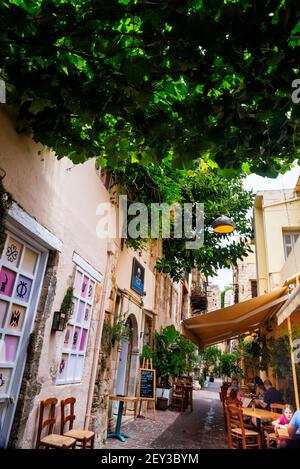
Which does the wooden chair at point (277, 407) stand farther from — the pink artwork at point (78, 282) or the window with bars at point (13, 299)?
the window with bars at point (13, 299)

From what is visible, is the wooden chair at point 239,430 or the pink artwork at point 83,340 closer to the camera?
the wooden chair at point 239,430

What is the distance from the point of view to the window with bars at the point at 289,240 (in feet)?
38.2

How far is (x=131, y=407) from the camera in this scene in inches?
372

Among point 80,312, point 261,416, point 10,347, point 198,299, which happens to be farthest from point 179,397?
point 198,299

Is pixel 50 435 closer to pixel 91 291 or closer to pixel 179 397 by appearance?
pixel 91 291

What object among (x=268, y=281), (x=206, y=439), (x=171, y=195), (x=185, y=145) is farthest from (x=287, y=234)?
(x=185, y=145)

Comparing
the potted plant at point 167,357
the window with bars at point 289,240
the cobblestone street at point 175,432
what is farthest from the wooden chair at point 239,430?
the window with bars at point 289,240

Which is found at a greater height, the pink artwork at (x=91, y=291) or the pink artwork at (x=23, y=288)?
the pink artwork at (x=91, y=291)

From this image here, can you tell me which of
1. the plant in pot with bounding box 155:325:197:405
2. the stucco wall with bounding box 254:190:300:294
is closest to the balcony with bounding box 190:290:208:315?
the plant in pot with bounding box 155:325:197:405

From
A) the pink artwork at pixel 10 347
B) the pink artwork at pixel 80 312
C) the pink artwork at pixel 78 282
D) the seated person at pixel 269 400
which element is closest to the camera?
the pink artwork at pixel 10 347

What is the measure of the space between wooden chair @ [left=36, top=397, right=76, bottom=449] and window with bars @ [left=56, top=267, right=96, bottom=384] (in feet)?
1.25

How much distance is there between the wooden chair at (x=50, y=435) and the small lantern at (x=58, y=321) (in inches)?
35.7

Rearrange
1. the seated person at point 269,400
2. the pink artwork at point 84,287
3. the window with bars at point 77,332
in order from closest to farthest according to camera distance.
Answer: the window with bars at point 77,332, the pink artwork at point 84,287, the seated person at point 269,400

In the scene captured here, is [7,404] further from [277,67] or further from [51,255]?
[277,67]
